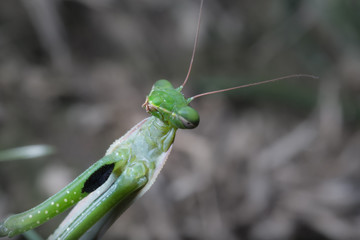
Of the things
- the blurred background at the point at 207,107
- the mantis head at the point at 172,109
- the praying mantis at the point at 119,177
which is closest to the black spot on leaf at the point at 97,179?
the praying mantis at the point at 119,177

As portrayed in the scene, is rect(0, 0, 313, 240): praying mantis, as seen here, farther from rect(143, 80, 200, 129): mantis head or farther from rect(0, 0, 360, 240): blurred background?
rect(0, 0, 360, 240): blurred background

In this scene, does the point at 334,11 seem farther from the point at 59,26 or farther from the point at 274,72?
the point at 59,26

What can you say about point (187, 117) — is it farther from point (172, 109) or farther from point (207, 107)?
point (207, 107)

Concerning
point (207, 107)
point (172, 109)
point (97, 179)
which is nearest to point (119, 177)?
point (97, 179)

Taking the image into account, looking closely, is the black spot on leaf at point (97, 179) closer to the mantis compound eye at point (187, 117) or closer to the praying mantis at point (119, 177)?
the praying mantis at point (119, 177)

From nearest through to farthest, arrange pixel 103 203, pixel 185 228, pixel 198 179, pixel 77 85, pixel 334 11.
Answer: pixel 103 203, pixel 185 228, pixel 198 179, pixel 334 11, pixel 77 85

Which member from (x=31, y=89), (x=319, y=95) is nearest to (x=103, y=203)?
(x=31, y=89)
